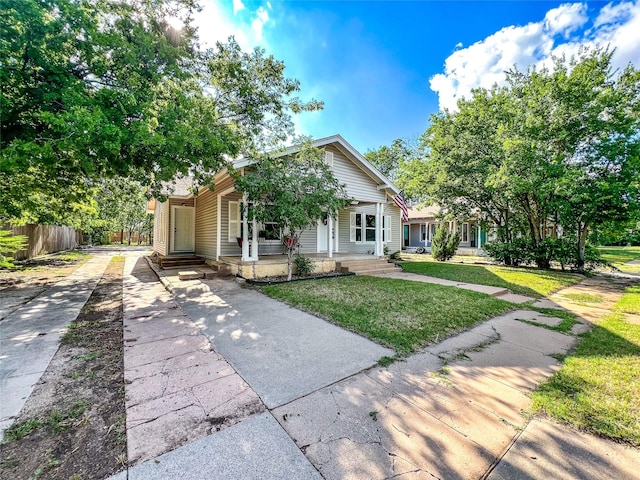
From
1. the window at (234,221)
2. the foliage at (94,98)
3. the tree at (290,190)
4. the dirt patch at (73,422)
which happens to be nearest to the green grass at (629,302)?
the tree at (290,190)

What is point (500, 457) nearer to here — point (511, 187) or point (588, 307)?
point (588, 307)

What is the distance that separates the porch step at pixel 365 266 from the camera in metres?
10.6

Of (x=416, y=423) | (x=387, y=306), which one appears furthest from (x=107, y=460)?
(x=387, y=306)

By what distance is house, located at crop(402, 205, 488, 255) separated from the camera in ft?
68.2

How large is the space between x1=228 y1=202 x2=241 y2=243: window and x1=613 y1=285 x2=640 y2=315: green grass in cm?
1095

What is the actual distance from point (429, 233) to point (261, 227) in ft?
58.1

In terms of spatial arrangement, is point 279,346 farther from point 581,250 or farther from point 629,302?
point 581,250

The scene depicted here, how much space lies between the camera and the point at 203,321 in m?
4.80

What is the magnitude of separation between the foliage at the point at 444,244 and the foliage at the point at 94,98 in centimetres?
1280

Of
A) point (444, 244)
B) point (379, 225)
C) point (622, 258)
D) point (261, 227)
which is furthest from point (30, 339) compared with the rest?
point (622, 258)

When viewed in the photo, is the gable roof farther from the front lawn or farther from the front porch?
the front lawn

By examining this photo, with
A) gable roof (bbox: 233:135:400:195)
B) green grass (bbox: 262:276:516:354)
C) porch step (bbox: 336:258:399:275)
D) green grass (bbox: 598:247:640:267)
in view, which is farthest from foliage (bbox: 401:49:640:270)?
green grass (bbox: 598:247:640:267)

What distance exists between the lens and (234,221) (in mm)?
10742

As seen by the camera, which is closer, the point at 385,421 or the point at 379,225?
the point at 385,421
